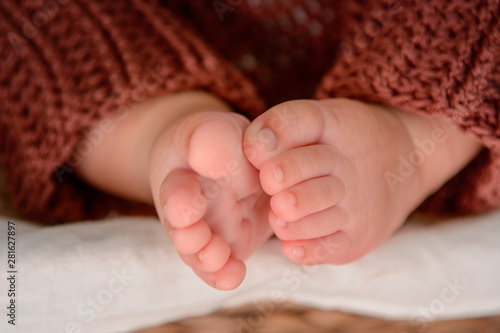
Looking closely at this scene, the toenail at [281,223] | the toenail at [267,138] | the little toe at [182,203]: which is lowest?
the little toe at [182,203]

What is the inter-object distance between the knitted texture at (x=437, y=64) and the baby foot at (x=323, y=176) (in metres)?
0.08

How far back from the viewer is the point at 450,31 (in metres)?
0.63

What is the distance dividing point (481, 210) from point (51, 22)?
73cm

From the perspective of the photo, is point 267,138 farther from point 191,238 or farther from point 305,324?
point 305,324

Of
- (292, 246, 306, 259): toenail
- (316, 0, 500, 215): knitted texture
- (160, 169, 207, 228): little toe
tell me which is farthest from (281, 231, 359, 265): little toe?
(316, 0, 500, 215): knitted texture

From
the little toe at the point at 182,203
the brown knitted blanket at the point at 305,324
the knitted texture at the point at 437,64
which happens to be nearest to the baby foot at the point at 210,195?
the little toe at the point at 182,203

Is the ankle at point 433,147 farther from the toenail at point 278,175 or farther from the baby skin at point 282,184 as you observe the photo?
the toenail at point 278,175

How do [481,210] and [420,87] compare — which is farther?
[481,210]

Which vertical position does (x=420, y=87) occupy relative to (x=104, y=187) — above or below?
above

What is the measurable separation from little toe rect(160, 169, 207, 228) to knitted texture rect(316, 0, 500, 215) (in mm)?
305

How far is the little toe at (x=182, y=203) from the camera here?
459 millimetres

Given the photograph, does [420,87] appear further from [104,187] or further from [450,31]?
[104,187]

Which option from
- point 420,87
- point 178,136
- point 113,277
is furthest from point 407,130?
point 113,277

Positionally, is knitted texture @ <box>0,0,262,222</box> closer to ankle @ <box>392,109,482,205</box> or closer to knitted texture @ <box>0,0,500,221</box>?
knitted texture @ <box>0,0,500,221</box>
